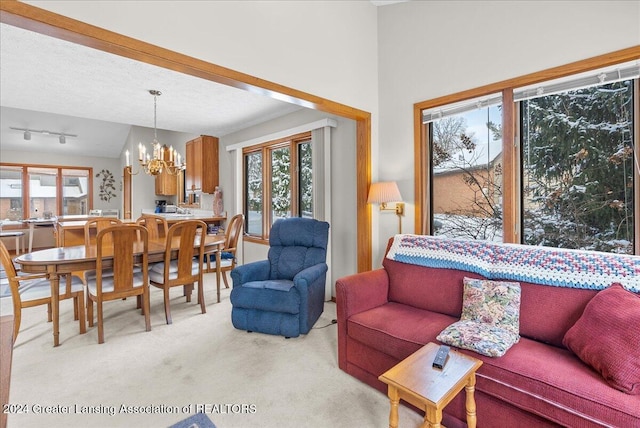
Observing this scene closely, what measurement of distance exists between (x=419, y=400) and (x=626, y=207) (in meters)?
2.02

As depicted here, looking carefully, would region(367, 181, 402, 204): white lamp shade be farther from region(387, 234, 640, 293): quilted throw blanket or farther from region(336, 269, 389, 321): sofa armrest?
region(336, 269, 389, 321): sofa armrest

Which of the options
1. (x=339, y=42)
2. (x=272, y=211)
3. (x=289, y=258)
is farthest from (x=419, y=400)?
(x=272, y=211)

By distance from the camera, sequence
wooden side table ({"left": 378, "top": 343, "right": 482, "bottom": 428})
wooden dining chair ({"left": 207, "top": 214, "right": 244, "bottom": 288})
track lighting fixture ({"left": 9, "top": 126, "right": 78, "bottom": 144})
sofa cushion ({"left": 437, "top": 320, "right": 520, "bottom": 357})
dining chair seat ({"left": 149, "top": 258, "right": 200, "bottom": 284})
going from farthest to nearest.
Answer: track lighting fixture ({"left": 9, "top": 126, "right": 78, "bottom": 144}) < wooden dining chair ({"left": 207, "top": 214, "right": 244, "bottom": 288}) < dining chair seat ({"left": 149, "top": 258, "right": 200, "bottom": 284}) < sofa cushion ({"left": 437, "top": 320, "right": 520, "bottom": 357}) < wooden side table ({"left": 378, "top": 343, "right": 482, "bottom": 428})

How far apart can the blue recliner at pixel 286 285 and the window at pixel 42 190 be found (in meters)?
8.00

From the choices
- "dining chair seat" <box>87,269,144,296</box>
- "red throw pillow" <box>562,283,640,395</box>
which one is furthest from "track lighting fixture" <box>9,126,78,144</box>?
"red throw pillow" <box>562,283,640,395</box>

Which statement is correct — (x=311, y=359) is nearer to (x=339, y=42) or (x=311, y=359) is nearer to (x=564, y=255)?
(x=564, y=255)

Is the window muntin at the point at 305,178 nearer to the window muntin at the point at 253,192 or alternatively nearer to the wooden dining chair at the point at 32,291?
the window muntin at the point at 253,192

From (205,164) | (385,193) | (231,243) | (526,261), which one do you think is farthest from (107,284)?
(526,261)

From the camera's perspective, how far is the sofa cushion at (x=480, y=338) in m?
1.56

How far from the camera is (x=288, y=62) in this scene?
8.32 ft

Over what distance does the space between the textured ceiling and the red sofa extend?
2.94 metres

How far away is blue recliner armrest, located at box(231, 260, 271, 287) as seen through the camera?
9.57 feet

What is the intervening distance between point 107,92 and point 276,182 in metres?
2.48

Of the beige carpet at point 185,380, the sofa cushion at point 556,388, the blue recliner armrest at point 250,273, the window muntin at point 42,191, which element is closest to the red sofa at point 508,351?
the sofa cushion at point 556,388
